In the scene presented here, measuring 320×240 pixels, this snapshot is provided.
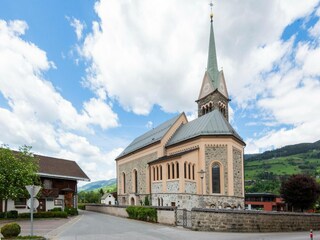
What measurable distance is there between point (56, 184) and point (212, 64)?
3788cm

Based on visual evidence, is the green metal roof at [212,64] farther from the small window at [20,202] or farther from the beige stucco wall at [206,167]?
the small window at [20,202]

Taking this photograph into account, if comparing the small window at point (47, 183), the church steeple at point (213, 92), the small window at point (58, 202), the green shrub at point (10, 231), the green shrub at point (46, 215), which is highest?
the church steeple at point (213, 92)

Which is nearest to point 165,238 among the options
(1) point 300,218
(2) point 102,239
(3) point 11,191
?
(2) point 102,239

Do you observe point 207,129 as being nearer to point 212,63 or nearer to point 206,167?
point 206,167

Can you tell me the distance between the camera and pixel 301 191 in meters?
59.6

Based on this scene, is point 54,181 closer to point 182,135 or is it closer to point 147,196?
point 147,196

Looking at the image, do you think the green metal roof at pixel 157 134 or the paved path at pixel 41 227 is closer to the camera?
the paved path at pixel 41 227

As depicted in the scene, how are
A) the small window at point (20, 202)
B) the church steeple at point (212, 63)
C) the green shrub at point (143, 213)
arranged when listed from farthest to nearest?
the church steeple at point (212, 63) → the small window at point (20, 202) → the green shrub at point (143, 213)

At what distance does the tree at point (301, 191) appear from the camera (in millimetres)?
59344

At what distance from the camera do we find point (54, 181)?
146ft

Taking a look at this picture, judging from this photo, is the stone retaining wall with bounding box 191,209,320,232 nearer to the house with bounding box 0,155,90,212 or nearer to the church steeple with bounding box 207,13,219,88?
the house with bounding box 0,155,90,212

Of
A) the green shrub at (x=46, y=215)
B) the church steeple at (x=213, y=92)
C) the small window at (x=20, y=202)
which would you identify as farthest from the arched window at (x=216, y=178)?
the small window at (x=20, y=202)

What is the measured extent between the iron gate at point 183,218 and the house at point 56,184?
2058 cm

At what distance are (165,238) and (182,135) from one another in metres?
26.9
